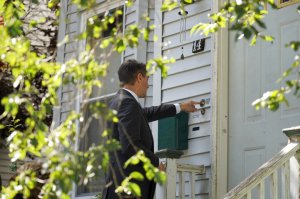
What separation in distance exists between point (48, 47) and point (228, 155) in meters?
5.96

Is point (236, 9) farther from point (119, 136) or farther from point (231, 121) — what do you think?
point (231, 121)

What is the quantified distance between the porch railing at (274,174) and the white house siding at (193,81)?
147 centimetres

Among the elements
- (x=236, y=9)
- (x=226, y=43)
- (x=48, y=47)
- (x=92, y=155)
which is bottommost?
(x=92, y=155)

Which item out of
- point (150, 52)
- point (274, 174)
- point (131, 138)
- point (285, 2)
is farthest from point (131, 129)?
point (150, 52)

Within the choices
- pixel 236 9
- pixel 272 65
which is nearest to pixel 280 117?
pixel 272 65

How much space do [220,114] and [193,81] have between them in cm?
55

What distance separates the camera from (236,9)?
12.3ft

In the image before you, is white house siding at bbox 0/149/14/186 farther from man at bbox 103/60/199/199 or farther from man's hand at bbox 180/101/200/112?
man at bbox 103/60/199/199

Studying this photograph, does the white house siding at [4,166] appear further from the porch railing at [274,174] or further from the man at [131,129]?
the porch railing at [274,174]

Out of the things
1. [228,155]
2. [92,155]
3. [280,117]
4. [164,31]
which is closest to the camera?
[92,155]

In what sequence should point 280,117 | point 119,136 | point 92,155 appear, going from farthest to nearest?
1. point 280,117
2. point 119,136
3. point 92,155

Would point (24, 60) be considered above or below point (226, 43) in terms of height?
below

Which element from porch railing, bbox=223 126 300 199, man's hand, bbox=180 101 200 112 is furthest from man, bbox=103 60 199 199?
porch railing, bbox=223 126 300 199

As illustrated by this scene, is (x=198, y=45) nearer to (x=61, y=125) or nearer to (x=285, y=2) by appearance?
(x=285, y=2)
